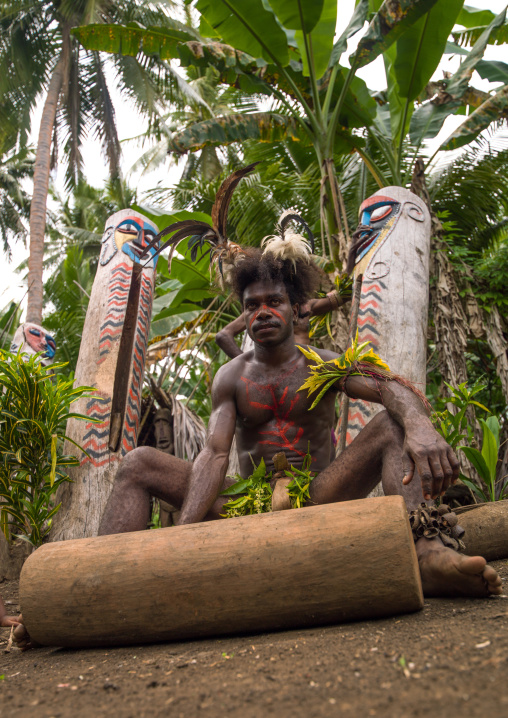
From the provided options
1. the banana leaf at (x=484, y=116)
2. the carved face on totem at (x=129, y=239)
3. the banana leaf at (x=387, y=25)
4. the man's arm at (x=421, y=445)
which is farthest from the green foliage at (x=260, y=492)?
the banana leaf at (x=484, y=116)

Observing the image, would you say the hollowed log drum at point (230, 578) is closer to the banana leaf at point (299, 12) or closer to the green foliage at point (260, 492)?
the green foliage at point (260, 492)

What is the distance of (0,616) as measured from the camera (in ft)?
8.39

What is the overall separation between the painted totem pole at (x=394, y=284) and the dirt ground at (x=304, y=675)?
5.99 ft

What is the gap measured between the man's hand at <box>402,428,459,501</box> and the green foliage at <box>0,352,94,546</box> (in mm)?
1947

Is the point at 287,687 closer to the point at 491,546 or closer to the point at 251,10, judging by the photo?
the point at 491,546

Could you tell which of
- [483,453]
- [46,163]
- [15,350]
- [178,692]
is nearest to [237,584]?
[178,692]

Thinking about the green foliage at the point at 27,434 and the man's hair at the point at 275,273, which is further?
the green foliage at the point at 27,434

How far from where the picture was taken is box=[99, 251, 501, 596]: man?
1999 mm

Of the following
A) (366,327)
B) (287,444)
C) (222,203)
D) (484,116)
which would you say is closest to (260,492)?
(287,444)

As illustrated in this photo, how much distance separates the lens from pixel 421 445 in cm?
204

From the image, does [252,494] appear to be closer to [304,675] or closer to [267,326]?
[267,326]

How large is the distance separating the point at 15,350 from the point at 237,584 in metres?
4.31

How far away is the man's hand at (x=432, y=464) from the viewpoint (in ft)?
6.53

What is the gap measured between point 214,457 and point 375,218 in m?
2.29
